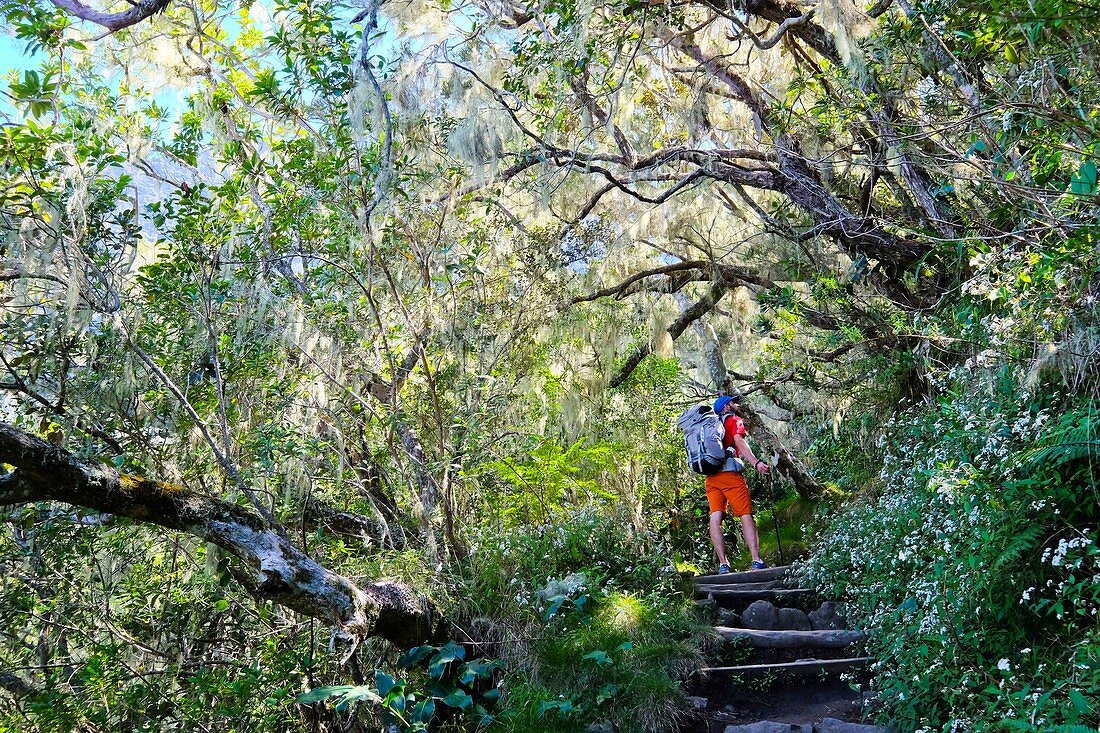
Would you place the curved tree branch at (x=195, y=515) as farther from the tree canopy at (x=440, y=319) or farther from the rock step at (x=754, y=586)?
the rock step at (x=754, y=586)

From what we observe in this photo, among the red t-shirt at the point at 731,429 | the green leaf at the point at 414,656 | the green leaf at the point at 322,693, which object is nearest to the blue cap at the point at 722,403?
the red t-shirt at the point at 731,429

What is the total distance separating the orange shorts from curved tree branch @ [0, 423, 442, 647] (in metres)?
3.14

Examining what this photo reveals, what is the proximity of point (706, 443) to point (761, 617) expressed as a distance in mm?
1522

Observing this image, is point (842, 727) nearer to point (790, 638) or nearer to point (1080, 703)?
point (790, 638)

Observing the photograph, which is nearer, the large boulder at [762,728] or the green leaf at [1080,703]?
the green leaf at [1080,703]

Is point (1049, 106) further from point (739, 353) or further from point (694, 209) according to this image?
point (739, 353)

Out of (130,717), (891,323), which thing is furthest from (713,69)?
(130,717)

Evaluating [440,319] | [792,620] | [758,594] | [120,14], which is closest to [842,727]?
[792,620]

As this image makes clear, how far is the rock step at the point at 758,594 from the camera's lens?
18.5 feet

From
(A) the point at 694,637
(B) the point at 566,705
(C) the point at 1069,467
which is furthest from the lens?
(A) the point at 694,637

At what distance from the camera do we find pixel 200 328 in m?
4.77

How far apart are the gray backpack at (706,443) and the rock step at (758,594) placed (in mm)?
969

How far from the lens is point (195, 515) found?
12.2 feet

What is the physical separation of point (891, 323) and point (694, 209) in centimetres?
238
